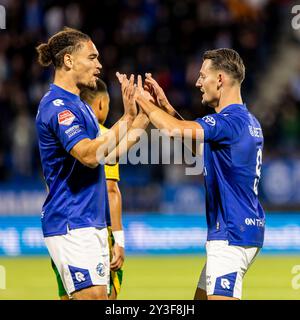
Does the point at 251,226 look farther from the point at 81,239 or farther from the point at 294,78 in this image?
the point at 294,78

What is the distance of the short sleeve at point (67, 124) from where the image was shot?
6484mm

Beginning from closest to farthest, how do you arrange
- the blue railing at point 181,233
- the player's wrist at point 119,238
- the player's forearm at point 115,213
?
the player's wrist at point 119,238
the player's forearm at point 115,213
the blue railing at point 181,233

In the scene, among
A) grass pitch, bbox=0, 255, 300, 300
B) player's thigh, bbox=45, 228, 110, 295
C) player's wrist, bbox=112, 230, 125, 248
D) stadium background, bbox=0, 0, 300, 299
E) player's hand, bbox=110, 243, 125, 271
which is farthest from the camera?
stadium background, bbox=0, 0, 300, 299

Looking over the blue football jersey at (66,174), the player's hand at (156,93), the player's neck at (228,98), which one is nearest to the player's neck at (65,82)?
the blue football jersey at (66,174)

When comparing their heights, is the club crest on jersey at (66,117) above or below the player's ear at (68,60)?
below

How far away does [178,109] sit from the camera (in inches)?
801

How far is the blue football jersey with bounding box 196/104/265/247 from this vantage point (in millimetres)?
6641

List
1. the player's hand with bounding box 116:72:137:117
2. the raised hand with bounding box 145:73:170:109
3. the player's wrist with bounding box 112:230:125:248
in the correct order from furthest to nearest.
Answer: the player's wrist with bounding box 112:230:125:248, the raised hand with bounding box 145:73:170:109, the player's hand with bounding box 116:72:137:117

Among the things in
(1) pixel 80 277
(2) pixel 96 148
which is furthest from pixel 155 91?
(1) pixel 80 277

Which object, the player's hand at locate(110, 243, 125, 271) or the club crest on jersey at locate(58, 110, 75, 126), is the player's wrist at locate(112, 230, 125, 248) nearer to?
the player's hand at locate(110, 243, 125, 271)

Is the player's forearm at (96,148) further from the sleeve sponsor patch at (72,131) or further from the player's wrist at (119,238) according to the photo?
the player's wrist at (119,238)

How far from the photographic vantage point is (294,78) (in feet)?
70.7

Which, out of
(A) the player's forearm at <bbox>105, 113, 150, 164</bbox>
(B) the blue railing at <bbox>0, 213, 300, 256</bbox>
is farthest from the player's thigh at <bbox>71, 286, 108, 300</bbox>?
(B) the blue railing at <bbox>0, 213, 300, 256</bbox>

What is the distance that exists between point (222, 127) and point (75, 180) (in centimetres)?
115
